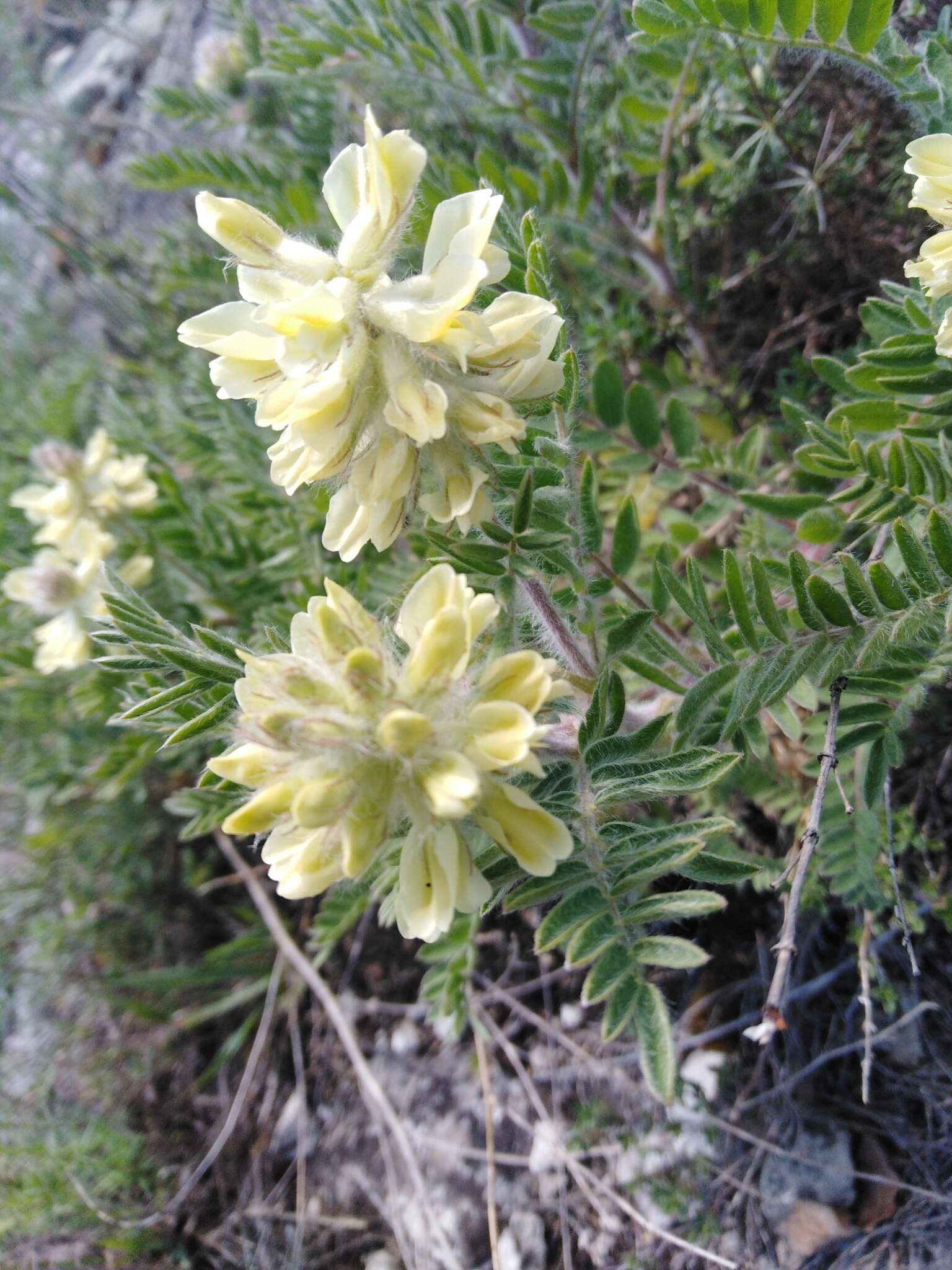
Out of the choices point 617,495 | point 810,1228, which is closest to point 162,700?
point 617,495

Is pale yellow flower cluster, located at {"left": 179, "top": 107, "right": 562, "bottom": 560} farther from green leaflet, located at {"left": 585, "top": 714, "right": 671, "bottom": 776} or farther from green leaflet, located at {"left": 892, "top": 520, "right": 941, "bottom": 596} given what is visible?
green leaflet, located at {"left": 892, "top": 520, "right": 941, "bottom": 596}

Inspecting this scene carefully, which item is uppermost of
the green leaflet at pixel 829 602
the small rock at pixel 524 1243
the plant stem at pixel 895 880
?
the green leaflet at pixel 829 602

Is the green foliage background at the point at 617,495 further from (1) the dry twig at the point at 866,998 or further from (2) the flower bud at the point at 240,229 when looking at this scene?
(2) the flower bud at the point at 240,229

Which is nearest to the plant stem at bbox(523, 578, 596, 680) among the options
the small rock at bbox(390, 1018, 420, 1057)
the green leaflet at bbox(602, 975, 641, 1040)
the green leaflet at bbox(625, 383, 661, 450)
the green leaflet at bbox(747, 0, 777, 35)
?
the green leaflet at bbox(602, 975, 641, 1040)

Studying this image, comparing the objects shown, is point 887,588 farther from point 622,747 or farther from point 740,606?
point 622,747

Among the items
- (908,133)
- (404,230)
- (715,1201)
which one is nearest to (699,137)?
(908,133)

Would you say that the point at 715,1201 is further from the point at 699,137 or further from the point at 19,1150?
the point at 699,137

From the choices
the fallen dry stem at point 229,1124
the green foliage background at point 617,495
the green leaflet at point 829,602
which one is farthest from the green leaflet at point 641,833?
the fallen dry stem at point 229,1124
